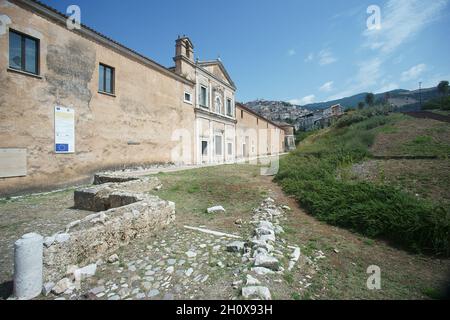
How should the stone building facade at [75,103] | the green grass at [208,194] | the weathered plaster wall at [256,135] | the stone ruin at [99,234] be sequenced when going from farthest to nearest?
the weathered plaster wall at [256,135] → the stone building facade at [75,103] → the green grass at [208,194] → the stone ruin at [99,234]

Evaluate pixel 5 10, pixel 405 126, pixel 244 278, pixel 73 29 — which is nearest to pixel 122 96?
pixel 73 29

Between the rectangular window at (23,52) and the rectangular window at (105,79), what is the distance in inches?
117

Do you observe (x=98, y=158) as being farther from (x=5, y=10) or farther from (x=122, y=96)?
(x=5, y=10)

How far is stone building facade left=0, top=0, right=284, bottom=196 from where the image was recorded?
26.8 feet

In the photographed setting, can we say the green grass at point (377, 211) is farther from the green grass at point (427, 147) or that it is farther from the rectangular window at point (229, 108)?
the rectangular window at point (229, 108)

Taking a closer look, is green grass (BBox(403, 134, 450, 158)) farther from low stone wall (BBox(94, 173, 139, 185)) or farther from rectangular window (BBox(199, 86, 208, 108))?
rectangular window (BBox(199, 86, 208, 108))

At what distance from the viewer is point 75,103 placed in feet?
33.8

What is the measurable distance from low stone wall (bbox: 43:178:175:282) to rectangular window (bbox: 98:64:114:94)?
27.9ft

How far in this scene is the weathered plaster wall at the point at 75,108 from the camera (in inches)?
323

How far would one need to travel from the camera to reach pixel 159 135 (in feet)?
51.8

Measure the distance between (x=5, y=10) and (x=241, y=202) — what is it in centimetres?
1123

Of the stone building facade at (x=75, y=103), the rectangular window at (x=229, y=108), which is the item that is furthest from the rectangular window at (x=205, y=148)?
the rectangular window at (x=229, y=108)

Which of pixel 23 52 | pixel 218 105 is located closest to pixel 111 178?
pixel 23 52

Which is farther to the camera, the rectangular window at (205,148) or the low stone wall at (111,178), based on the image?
the rectangular window at (205,148)
